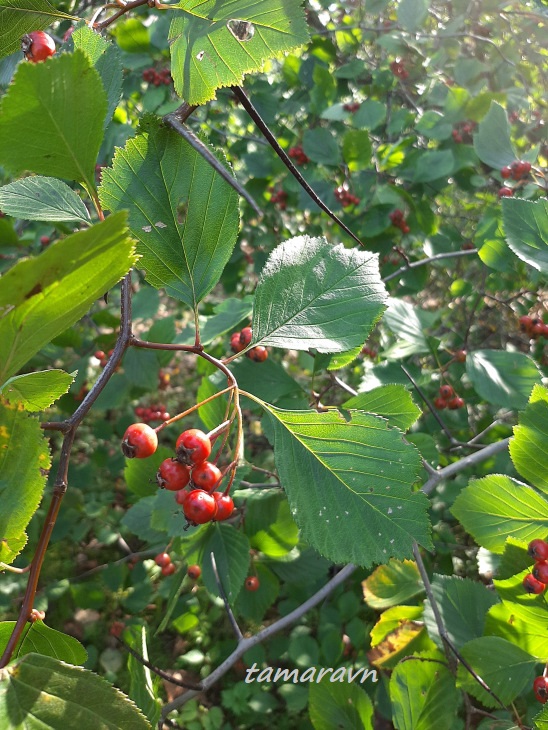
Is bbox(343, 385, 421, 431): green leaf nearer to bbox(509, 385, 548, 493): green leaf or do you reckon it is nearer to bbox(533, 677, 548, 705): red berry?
bbox(509, 385, 548, 493): green leaf

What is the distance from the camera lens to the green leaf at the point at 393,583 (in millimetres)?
1628

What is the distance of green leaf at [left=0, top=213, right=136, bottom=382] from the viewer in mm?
471

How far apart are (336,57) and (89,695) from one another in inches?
137

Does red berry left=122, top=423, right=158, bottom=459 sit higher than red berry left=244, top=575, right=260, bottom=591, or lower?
higher

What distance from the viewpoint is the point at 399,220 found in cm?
269

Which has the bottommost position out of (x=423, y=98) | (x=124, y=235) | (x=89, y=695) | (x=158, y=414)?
(x=158, y=414)

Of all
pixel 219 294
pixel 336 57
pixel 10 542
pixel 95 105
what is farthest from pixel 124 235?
pixel 219 294

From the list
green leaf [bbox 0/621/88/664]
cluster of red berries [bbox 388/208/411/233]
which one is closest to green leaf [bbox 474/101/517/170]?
cluster of red berries [bbox 388/208/411/233]

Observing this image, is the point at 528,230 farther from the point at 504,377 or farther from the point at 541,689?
the point at 541,689

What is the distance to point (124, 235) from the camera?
52 cm

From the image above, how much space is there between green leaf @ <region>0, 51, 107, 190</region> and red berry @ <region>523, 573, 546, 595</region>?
45.1 inches

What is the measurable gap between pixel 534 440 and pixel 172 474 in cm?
73

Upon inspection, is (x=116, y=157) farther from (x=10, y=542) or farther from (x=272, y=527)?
(x=272, y=527)

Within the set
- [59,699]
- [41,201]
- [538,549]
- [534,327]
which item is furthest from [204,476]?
[534,327]
